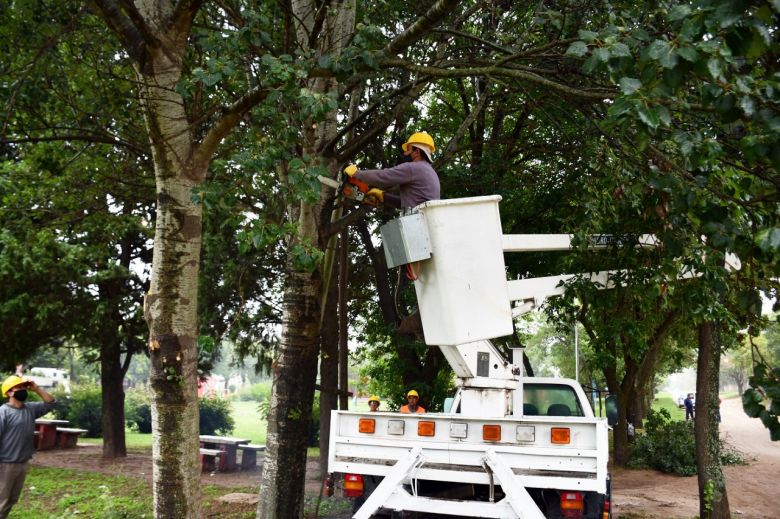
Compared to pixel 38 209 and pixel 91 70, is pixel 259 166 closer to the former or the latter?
pixel 91 70

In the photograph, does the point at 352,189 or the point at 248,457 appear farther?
the point at 248,457

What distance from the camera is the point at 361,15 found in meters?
9.95

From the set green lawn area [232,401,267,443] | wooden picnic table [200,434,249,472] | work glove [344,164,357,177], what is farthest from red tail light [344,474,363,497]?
green lawn area [232,401,267,443]

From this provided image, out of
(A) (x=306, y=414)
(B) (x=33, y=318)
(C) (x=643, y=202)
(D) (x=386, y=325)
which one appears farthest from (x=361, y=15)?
(B) (x=33, y=318)

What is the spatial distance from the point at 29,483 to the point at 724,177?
14.7m

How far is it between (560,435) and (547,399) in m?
3.06

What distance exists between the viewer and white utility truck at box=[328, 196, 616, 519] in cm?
600

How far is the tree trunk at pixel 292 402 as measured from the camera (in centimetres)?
795

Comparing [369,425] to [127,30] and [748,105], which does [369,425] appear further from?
[748,105]

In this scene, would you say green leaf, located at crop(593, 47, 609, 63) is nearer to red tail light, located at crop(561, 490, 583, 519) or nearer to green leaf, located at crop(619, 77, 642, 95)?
green leaf, located at crop(619, 77, 642, 95)

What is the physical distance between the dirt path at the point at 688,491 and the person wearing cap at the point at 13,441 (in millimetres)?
9129

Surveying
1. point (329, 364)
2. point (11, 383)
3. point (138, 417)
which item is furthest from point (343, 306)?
point (138, 417)

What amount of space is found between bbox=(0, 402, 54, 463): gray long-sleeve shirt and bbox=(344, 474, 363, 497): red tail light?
404cm

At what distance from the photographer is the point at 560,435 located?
6066 millimetres
